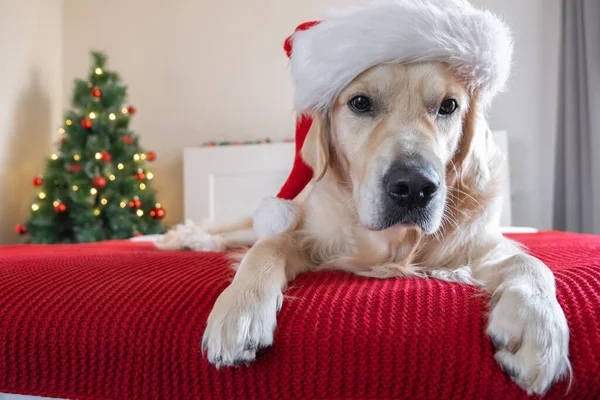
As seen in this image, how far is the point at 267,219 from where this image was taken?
54.9 inches

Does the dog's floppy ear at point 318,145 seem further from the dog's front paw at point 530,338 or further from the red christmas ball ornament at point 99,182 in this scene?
the red christmas ball ornament at point 99,182

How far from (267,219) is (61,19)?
3830mm

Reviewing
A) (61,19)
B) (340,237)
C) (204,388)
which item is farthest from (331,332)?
(61,19)

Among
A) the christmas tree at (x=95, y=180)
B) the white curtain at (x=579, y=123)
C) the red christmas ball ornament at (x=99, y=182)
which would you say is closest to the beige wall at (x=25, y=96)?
the christmas tree at (x=95, y=180)

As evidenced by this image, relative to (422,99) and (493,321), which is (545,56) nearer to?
(422,99)

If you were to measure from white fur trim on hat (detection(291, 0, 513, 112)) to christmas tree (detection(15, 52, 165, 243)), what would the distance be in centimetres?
239

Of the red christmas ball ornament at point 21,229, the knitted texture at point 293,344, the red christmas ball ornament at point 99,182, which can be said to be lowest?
the red christmas ball ornament at point 21,229

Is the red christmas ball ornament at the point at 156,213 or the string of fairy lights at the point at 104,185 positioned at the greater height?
the string of fairy lights at the point at 104,185

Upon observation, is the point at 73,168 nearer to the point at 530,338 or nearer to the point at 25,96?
the point at 25,96

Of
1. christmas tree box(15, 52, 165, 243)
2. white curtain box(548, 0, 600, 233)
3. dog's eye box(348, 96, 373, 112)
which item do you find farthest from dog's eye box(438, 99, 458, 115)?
christmas tree box(15, 52, 165, 243)

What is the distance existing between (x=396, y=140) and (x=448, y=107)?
0.26 meters

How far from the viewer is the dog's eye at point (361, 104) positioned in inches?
49.3

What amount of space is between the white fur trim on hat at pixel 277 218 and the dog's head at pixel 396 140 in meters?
0.14

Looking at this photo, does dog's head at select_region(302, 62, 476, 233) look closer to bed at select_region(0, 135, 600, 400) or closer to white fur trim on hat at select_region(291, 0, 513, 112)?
white fur trim on hat at select_region(291, 0, 513, 112)
